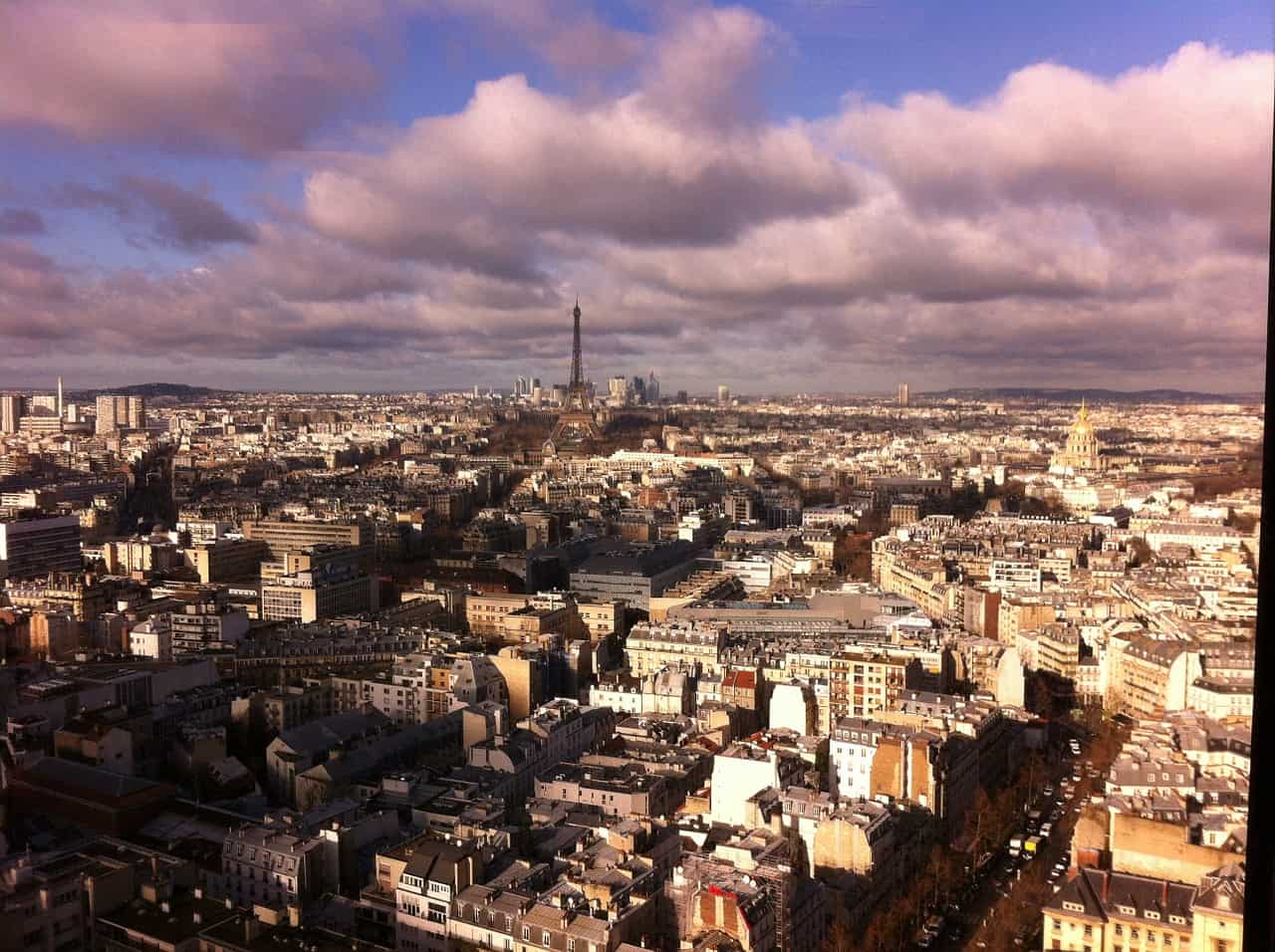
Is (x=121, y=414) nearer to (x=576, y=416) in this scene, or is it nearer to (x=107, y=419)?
(x=107, y=419)

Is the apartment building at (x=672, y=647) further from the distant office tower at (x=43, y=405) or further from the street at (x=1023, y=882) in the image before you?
the distant office tower at (x=43, y=405)

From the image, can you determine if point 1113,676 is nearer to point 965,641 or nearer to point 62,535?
point 965,641

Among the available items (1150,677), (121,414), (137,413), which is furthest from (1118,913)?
(137,413)

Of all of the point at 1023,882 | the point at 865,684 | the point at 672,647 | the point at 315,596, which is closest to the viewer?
the point at 1023,882

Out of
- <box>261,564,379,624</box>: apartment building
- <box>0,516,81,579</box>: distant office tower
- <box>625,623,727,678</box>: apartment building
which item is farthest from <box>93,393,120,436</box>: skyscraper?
<box>625,623,727,678</box>: apartment building

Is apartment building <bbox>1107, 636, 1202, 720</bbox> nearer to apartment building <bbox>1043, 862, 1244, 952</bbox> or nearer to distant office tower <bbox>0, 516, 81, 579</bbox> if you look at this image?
apartment building <bbox>1043, 862, 1244, 952</bbox>

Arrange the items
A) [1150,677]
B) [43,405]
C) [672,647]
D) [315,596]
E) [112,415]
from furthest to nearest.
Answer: [112,415]
[315,596]
[672,647]
[43,405]
[1150,677]
